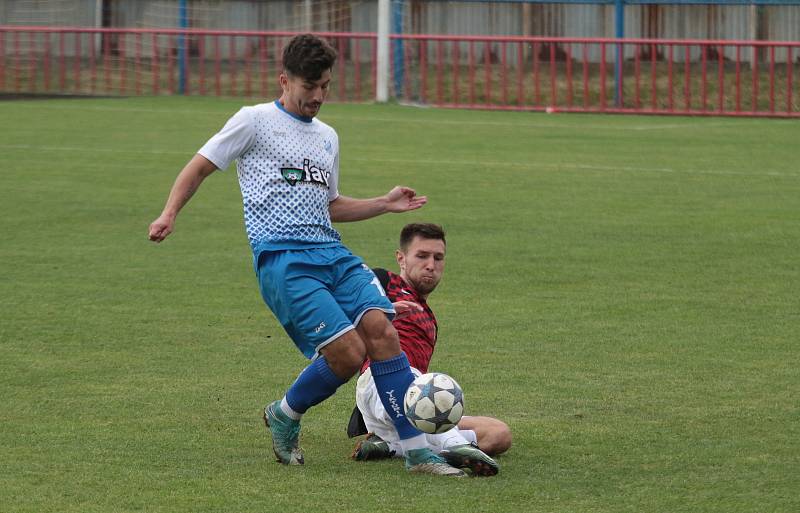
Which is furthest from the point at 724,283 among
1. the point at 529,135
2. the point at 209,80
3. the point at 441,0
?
the point at 441,0

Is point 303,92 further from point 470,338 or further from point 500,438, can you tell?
point 470,338

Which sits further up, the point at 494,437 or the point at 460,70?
the point at 460,70

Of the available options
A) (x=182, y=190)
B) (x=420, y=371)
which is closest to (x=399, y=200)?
(x=420, y=371)

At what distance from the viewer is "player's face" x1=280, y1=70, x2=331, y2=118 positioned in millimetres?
5656

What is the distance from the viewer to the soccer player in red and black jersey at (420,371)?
5.61m

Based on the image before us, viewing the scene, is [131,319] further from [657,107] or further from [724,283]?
[657,107]

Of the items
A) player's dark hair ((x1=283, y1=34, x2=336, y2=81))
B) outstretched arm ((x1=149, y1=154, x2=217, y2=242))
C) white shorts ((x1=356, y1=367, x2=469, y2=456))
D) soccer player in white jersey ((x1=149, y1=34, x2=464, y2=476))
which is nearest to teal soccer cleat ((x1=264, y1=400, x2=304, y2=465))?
soccer player in white jersey ((x1=149, y1=34, x2=464, y2=476))

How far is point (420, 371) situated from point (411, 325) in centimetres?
20

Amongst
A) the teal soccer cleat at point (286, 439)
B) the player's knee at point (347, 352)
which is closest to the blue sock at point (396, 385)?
the player's knee at point (347, 352)

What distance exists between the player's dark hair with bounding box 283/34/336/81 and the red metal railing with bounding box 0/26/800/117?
1903 cm

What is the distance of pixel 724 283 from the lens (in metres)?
9.90

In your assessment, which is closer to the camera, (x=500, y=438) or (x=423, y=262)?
(x=500, y=438)

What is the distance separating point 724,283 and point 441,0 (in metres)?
23.6

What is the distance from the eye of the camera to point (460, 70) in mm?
28250
